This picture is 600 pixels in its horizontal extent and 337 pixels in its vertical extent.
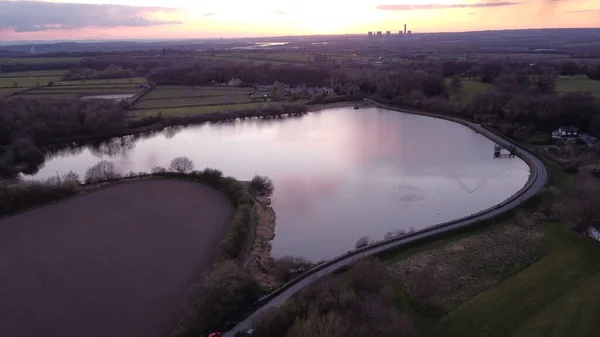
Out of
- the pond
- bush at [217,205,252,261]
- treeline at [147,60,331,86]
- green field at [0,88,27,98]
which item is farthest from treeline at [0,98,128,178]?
treeline at [147,60,331,86]

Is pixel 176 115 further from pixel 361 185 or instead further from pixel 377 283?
pixel 377 283

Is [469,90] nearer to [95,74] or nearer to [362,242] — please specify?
[362,242]

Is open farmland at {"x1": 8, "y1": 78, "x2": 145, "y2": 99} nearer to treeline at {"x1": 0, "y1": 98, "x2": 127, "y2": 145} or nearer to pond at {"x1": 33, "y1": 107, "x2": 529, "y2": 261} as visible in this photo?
treeline at {"x1": 0, "y1": 98, "x2": 127, "y2": 145}

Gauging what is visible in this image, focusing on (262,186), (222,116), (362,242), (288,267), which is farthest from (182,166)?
(222,116)

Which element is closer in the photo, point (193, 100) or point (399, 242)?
point (399, 242)

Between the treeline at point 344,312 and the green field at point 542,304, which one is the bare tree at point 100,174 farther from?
the green field at point 542,304

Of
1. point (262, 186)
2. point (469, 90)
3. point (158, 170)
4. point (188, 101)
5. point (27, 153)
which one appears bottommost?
point (262, 186)
